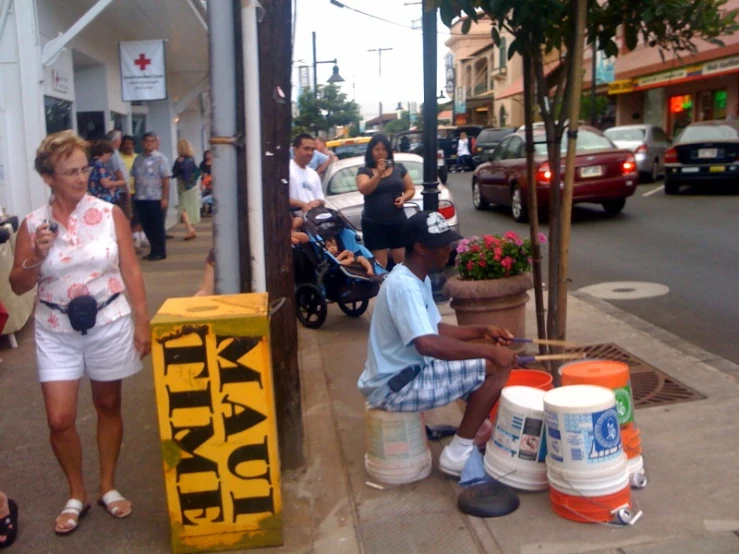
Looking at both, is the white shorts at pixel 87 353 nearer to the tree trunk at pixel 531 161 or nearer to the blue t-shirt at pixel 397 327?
the blue t-shirt at pixel 397 327

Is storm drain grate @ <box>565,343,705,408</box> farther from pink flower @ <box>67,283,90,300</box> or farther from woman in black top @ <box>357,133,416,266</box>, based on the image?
pink flower @ <box>67,283,90,300</box>

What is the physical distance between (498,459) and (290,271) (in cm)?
146

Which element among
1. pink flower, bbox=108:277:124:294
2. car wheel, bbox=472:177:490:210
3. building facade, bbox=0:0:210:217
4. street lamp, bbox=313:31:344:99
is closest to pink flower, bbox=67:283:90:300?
pink flower, bbox=108:277:124:294

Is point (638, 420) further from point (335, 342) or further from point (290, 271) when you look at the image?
point (335, 342)

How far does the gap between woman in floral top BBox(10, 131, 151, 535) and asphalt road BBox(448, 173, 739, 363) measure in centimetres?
459

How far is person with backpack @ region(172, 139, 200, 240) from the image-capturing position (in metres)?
15.3

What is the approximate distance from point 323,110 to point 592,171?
30673mm

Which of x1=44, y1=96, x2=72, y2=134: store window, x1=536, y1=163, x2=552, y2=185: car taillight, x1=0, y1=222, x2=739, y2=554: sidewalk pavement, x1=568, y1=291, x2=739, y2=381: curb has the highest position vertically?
x1=44, y1=96, x2=72, y2=134: store window

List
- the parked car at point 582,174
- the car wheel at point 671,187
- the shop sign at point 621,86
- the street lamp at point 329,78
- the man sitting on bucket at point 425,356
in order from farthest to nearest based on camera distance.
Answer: the street lamp at point 329,78 < the shop sign at point 621,86 < the car wheel at point 671,187 < the parked car at point 582,174 < the man sitting on bucket at point 425,356

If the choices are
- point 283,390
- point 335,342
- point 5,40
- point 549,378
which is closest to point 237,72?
point 283,390

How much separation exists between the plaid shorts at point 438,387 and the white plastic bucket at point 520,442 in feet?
0.59

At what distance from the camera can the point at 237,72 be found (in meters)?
4.61

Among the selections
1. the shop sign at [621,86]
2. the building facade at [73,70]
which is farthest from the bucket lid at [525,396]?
the shop sign at [621,86]

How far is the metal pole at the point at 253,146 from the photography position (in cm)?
446
